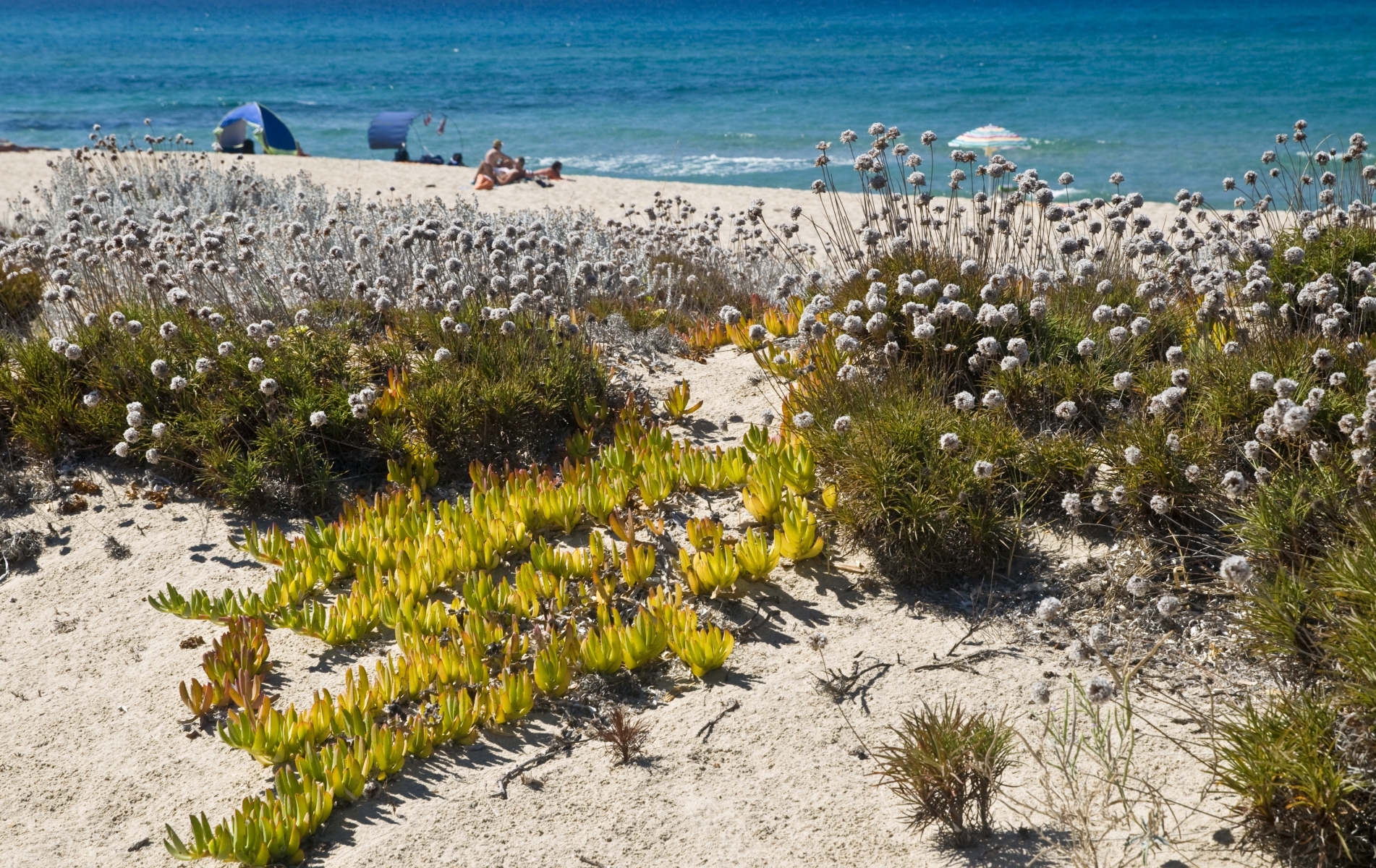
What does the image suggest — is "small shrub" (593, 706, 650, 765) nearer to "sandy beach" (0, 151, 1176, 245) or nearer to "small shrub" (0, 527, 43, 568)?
"small shrub" (0, 527, 43, 568)

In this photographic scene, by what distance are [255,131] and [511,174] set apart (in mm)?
9738

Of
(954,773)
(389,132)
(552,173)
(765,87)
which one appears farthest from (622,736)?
(765,87)

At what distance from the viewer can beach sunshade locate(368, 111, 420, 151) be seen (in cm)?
2572

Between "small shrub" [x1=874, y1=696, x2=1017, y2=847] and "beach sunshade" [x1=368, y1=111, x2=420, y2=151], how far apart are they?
25.2m

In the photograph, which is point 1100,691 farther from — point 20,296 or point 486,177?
point 486,177

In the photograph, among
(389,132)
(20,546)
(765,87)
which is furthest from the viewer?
(765,87)

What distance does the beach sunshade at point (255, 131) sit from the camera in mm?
26094

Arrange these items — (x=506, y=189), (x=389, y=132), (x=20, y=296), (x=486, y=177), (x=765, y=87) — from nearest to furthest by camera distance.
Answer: (x=20, y=296) → (x=506, y=189) → (x=486, y=177) → (x=389, y=132) → (x=765, y=87)

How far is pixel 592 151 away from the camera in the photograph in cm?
3186

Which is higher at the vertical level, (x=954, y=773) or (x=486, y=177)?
(x=486, y=177)

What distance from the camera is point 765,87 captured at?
1875 inches

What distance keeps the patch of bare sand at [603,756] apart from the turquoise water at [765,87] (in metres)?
20.3

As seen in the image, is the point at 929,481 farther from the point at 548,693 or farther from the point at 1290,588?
the point at 548,693

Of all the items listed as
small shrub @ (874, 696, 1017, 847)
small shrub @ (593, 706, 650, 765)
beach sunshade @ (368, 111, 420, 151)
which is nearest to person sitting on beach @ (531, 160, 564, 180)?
beach sunshade @ (368, 111, 420, 151)
